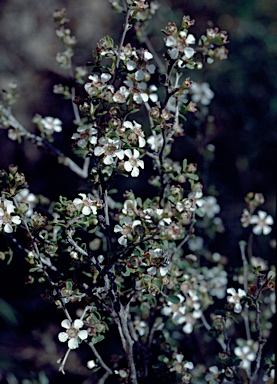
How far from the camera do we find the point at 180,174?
1.34m

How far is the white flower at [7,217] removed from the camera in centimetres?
112

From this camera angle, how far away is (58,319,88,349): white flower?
1.17 m

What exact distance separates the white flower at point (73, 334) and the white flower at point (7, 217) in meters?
0.27

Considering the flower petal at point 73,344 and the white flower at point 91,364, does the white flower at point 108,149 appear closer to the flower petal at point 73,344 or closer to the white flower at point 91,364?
the flower petal at point 73,344

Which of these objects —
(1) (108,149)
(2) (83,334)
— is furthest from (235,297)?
(1) (108,149)

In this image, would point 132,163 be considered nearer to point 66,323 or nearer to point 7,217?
point 7,217

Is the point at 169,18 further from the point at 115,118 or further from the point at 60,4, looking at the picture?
the point at 115,118

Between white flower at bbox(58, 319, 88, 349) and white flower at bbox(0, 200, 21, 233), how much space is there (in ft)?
0.90

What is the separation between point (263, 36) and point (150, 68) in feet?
6.18

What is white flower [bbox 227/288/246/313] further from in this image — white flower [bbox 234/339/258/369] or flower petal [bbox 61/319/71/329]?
flower petal [bbox 61/319/71/329]

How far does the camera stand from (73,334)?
47.1 inches

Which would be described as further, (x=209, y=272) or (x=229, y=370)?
(x=209, y=272)

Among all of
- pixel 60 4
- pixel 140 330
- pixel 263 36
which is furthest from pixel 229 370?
pixel 60 4

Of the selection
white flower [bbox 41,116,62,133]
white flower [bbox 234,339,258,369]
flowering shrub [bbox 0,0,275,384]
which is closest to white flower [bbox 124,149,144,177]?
flowering shrub [bbox 0,0,275,384]
